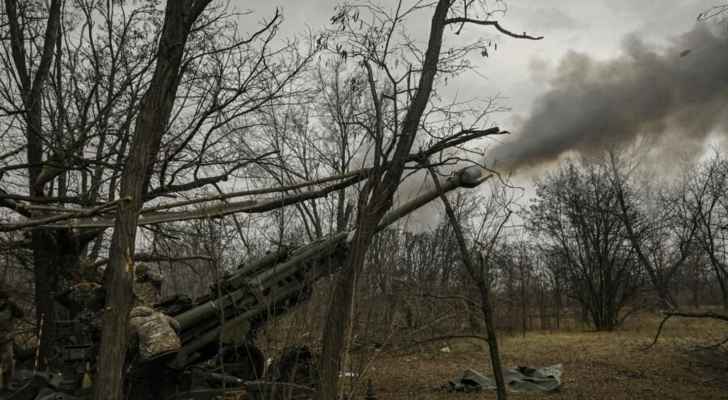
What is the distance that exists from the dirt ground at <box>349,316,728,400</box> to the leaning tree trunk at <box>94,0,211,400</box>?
4273 millimetres

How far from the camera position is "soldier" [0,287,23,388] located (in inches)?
294

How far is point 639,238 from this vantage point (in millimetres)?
26609

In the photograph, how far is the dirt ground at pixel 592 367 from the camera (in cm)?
1096

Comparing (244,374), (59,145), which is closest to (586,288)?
(244,374)

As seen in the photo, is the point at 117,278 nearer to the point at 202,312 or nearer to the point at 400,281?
the point at 400,281

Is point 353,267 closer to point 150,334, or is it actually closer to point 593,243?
point 150,334

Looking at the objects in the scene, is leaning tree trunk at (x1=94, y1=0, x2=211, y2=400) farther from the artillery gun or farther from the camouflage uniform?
the artillery gun

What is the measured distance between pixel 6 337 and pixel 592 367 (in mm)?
12523

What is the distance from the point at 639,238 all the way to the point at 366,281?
1007 inches

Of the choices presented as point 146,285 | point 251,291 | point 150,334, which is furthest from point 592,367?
point 150,334

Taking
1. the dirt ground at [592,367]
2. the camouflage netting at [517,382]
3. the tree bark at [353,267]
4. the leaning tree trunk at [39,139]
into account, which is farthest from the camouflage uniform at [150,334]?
the camouflage netting at [517,382]

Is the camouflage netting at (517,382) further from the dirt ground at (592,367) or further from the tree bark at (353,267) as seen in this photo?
the tree bark at (353,267)

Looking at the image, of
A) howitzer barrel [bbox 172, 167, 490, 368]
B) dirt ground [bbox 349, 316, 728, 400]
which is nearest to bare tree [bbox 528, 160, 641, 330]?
dirt ground [bbox 349, 316, 728, 400]

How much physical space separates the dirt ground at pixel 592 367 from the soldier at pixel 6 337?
492cm
